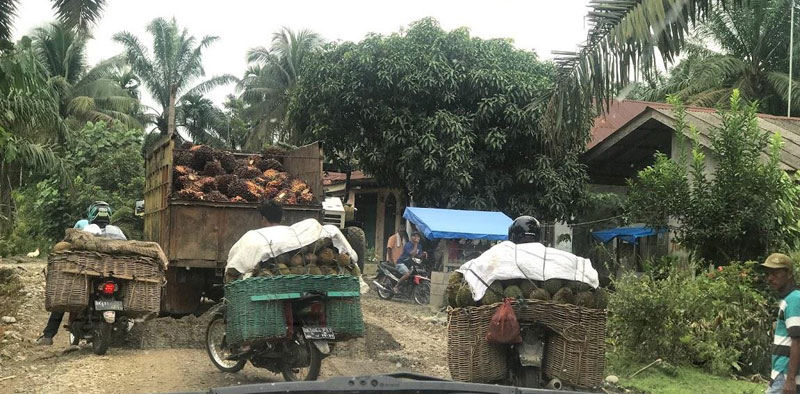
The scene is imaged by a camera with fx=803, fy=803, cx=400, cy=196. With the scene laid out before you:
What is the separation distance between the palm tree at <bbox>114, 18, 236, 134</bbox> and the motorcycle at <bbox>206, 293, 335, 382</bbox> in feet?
116

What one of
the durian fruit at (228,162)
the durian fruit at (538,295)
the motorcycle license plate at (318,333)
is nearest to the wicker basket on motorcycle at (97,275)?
the motorcycle license plate at (318,333)

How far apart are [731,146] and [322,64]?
11859 millimetres

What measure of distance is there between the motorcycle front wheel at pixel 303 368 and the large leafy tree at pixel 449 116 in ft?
38.2

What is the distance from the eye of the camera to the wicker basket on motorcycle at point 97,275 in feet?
26.8

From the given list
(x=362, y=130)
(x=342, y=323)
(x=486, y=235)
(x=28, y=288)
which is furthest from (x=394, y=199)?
(x=342, y=323)

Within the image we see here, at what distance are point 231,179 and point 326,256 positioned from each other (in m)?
3.99

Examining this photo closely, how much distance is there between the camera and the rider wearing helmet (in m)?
9.13

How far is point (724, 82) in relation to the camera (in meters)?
26.9

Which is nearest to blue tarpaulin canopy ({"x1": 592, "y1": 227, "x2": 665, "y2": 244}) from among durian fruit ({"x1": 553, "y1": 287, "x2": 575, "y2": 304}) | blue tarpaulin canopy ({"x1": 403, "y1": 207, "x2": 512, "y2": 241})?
blue tarpaulin canopy ({"x1": 403, "y1": 207, "x2": 512, "y2": 241})

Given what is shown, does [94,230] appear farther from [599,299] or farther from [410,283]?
[410,283]

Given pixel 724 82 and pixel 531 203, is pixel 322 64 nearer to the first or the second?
pixel 531 203

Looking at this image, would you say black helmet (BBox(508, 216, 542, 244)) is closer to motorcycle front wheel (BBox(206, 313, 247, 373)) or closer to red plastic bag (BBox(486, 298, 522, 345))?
red plastic bag (BBox(486, 298, 522, 345))

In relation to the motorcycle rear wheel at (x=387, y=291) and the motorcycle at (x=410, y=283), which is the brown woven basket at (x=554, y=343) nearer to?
the motorcycle at (x=410, y=283)

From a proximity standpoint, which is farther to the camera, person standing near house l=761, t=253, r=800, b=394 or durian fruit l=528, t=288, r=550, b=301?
durian fruit l=528, t=288, r=550, b=301
